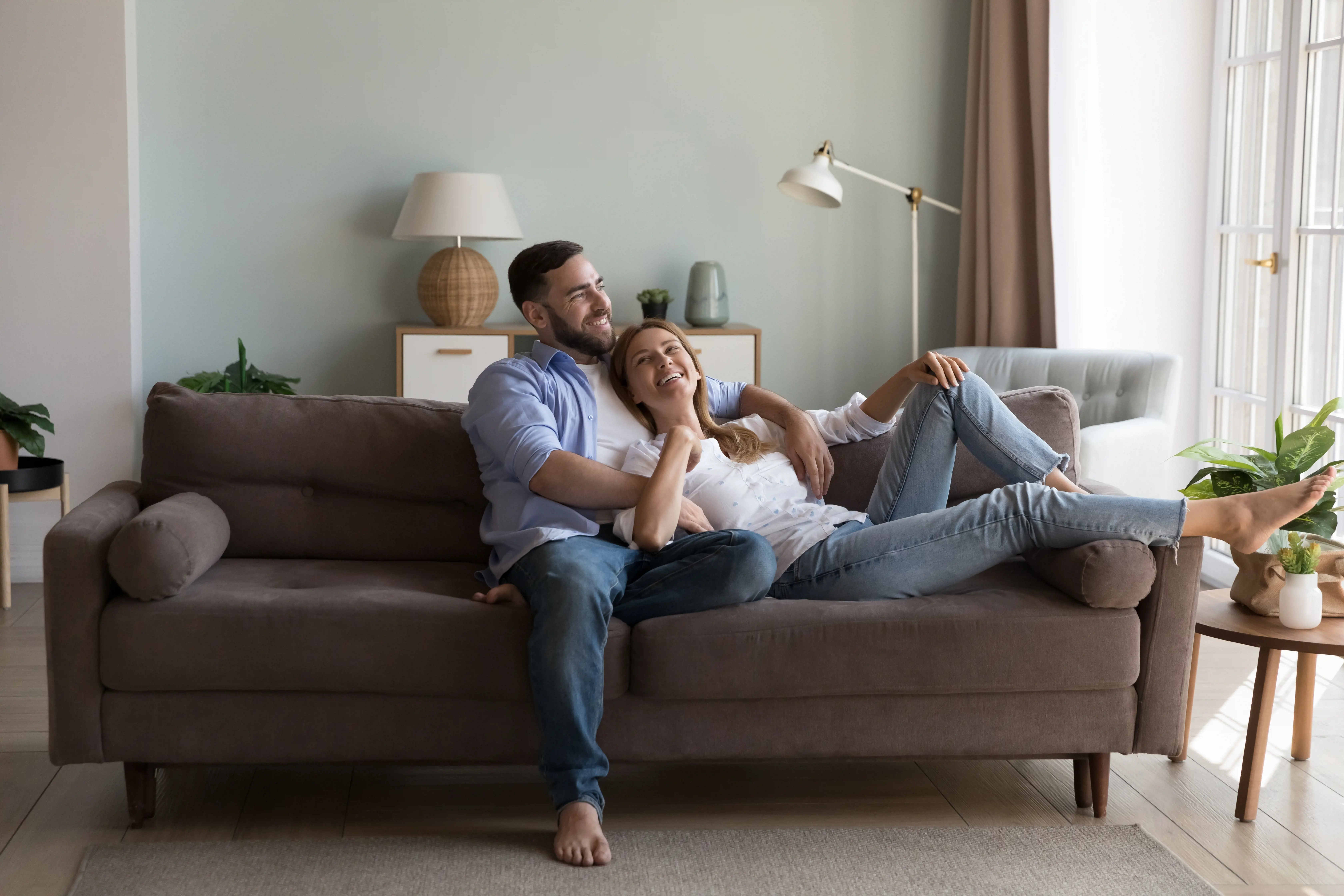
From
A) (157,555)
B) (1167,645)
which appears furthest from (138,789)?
(1167,645)

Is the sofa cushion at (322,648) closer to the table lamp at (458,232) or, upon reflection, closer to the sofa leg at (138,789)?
the sofa leg at (138,789)

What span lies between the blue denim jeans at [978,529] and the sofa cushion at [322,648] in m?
0.42

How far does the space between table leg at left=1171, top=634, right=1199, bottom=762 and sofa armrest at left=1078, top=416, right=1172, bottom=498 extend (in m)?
0.85

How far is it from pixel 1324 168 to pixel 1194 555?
195 centimetres

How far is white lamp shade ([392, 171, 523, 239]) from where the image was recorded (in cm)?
409

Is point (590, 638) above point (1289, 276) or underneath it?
underneath

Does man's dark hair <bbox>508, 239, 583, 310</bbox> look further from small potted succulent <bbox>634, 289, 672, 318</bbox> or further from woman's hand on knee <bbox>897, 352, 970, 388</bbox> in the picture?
small potted succulent <bbox>634, 289, 672, 318</bbox>

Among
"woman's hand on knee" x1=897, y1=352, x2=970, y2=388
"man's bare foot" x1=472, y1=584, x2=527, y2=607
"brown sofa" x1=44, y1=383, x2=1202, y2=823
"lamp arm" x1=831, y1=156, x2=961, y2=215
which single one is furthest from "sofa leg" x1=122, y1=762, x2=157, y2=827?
"lamp arm" x1=831, y1=156, x2=961, y2=215

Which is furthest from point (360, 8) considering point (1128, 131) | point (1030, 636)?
point (1030, 636)

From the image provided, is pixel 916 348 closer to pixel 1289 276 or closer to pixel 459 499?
pixel 1289 276

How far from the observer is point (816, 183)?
13.2ft

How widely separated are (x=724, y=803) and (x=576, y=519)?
593 mm

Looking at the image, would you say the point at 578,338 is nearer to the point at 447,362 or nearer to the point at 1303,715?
the point at 1303,715

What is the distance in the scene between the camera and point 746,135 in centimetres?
457
